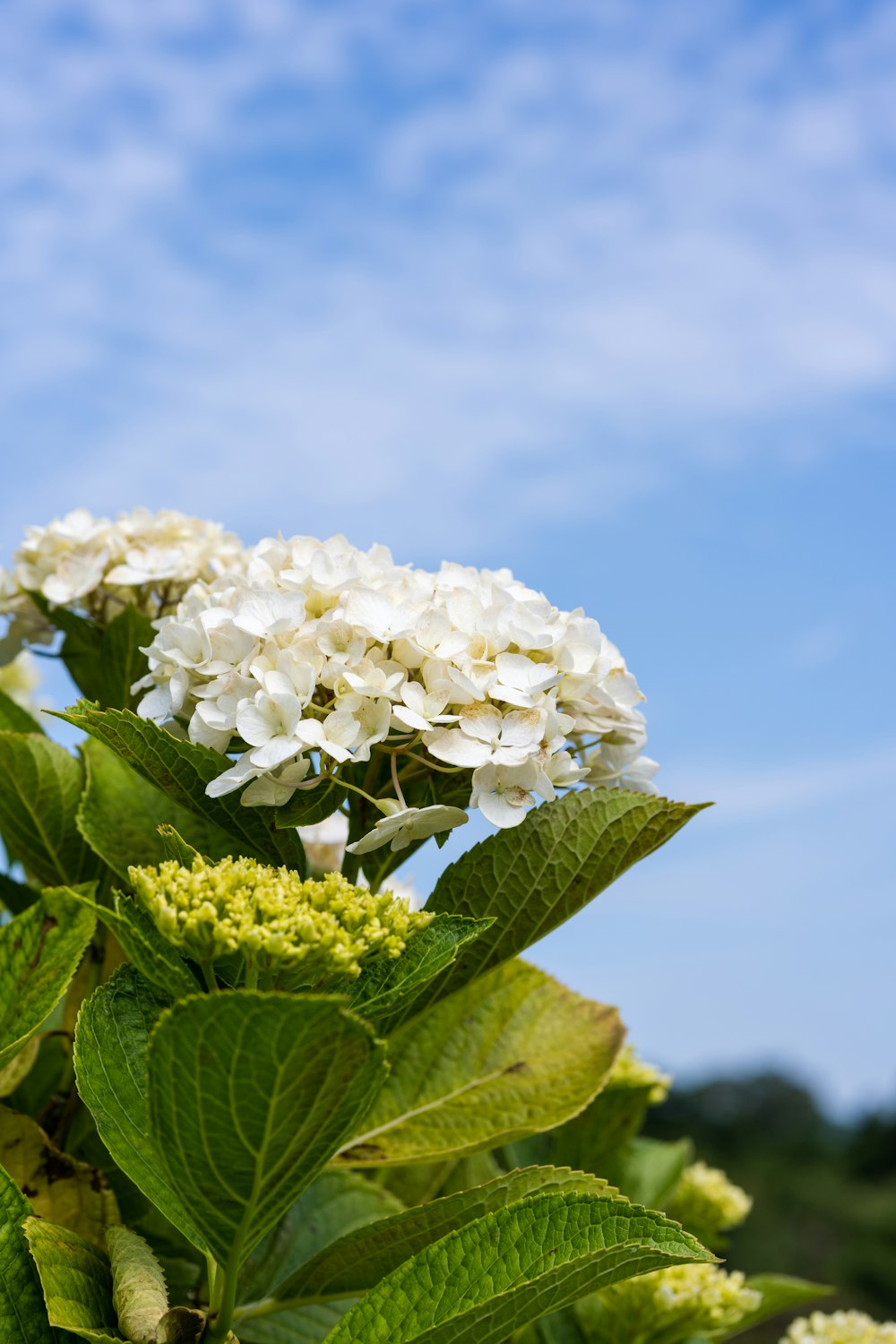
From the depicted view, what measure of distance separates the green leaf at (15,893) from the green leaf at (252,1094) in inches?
33.0

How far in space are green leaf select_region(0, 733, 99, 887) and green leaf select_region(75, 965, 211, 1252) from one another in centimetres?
59

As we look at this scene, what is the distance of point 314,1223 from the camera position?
162cm

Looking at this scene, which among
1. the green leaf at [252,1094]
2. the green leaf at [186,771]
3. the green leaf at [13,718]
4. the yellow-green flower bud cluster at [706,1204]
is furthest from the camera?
the yellow-green flower bud cluster at [706,1204]

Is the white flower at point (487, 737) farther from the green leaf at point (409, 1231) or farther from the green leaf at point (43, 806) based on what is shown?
the green leaf at point (43, 806)

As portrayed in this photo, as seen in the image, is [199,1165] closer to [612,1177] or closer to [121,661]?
[121,661]

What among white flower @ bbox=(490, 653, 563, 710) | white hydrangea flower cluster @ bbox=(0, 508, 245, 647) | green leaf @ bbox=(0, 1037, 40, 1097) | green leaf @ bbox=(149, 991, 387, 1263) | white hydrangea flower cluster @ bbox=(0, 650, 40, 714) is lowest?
green leaf @ bbox=(149, 991, 387, 1263)

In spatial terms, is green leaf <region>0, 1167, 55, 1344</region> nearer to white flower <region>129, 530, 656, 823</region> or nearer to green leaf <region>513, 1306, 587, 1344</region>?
white flower <region>129, 530, 656, 823</region>

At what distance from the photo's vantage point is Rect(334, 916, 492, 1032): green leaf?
105cm

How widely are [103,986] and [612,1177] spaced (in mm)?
1152

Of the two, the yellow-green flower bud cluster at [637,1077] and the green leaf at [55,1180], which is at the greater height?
the yellow-green flower bud cluster at [637,1077]

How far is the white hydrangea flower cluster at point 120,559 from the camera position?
1812 millimetres

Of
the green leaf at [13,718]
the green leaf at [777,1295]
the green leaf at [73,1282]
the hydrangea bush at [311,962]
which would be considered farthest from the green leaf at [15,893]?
the green leaf at [777,1295]

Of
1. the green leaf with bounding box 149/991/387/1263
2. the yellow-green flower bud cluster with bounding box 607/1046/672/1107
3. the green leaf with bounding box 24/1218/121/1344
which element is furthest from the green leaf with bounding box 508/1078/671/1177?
the green leaf with bounding box 149/991/387/1263

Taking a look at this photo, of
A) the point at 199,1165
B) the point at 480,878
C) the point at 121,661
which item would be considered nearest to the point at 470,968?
the point at 480,878
